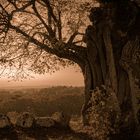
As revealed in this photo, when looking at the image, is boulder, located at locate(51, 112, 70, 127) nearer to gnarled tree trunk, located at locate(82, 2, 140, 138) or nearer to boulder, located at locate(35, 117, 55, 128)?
boulder, located at locate(35, 117, 55, 128)


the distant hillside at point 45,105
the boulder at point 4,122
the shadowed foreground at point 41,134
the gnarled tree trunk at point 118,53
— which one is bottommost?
the shadowed foreground at point 41,134

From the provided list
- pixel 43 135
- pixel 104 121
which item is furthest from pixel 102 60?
pixel 43 135

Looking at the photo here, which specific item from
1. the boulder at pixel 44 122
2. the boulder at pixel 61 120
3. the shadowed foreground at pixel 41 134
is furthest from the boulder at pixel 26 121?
the boulder at pixel 61 120

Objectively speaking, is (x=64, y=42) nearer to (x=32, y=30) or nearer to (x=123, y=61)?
(x=32, y=30)

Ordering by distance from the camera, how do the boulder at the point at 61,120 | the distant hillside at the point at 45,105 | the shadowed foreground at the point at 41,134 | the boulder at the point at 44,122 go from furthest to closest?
1. the distant hillside at the point at 45,105
2. the boulder at the point at 61,120
3. the boulder at the point at 44,122
4. the shadowed foreground at the point at 41,134

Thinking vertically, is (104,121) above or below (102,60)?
below

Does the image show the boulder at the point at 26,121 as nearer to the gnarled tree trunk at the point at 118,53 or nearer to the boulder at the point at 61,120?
the boulder at the point at 61,120

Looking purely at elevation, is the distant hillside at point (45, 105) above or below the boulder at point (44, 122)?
above

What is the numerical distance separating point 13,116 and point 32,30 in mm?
6903

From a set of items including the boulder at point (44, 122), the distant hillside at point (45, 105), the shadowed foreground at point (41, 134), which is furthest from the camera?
the distant hillside at point (45, 105)

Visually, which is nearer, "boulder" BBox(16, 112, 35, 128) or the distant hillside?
"boulder" BBox(16, 112, 35, 128)

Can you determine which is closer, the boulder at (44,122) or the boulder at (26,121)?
the boulder at (26,121)

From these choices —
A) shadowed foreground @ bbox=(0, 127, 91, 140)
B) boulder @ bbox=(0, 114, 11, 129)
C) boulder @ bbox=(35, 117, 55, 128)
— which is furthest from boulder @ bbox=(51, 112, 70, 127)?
boulder @ bbox=(0, 114, 11, 129)

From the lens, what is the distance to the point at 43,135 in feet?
75.5
